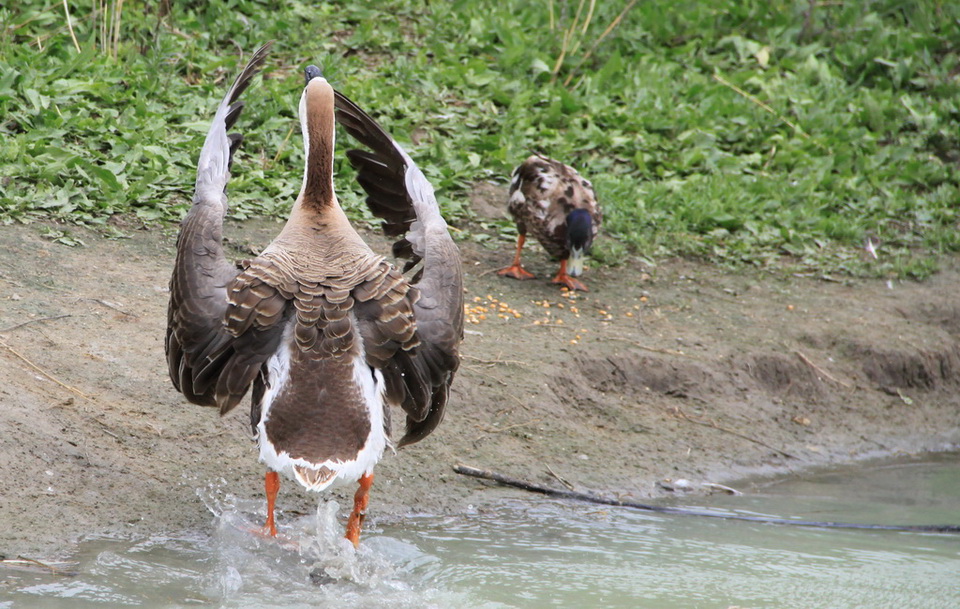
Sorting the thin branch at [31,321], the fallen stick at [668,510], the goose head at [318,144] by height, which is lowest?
the fallen stick at [668,510]

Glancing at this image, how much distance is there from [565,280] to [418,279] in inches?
135

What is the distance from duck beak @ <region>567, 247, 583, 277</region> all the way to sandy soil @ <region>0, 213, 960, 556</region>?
0.76ft

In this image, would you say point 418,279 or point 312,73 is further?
point 312,73

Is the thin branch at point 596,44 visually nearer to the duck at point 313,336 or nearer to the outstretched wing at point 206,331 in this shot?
the duck at point 313,336

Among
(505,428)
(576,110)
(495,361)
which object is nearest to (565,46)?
(576,110)

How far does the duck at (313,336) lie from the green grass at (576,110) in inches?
129

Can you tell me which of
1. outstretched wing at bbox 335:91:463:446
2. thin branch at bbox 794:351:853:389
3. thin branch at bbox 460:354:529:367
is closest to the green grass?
thin branch at bbox 794:351:853:389

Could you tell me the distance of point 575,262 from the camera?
326 inches

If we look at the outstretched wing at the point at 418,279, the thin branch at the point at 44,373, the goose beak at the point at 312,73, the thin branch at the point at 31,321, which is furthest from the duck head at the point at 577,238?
the thin branch at the point at 44,373

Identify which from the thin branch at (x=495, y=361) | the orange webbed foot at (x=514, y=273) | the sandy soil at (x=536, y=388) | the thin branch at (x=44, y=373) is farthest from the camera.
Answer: the orange webbed foot at (x=514, y=273)

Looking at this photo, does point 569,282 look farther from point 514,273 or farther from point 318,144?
point 318,144

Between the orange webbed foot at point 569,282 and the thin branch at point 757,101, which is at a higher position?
the thin branch at point 757,101

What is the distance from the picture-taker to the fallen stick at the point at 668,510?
562cm

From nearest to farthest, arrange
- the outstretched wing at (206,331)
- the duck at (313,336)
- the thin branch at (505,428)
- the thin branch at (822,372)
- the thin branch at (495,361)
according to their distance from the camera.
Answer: the duck at (313,336) < the outstretched wing at (206,331) < the thin branch at (505,428) < the thin branch at (495,361) < the thin branch at (822,372)
